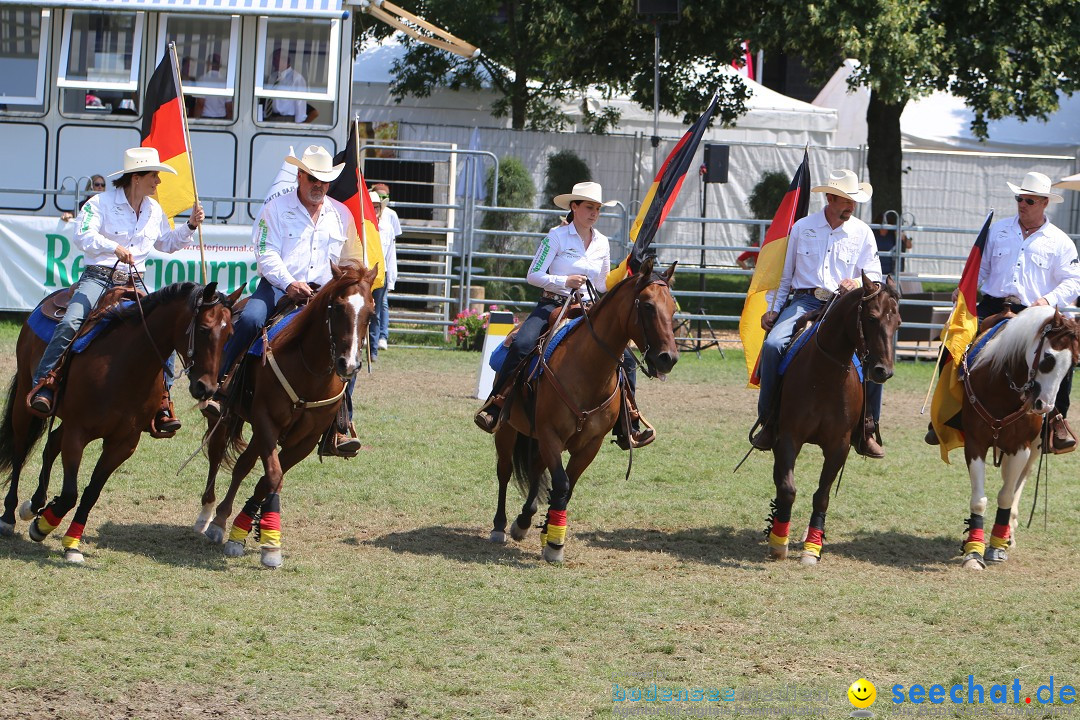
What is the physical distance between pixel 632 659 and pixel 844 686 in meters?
0.97

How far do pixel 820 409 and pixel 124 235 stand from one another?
4.52 meters

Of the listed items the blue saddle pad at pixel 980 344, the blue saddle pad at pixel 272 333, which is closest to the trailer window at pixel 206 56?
the blue saddle pad at pixel 272 333

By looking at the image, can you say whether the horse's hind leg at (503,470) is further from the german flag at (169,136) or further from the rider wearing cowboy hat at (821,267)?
the german flag at (169,136)

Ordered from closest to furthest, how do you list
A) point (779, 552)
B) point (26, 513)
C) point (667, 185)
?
point (26, 513) → point (779, 552) → point (667, 185)

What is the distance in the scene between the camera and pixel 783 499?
834 cm

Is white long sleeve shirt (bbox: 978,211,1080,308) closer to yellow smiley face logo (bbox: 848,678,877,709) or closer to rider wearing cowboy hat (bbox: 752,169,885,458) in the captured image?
rider wearing cowboy hat (bbox: 752,169,885,458)

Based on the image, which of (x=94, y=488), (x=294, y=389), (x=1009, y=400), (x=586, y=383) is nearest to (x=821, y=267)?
(x=1009, y=400)

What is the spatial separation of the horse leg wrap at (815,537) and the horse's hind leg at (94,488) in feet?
13.9

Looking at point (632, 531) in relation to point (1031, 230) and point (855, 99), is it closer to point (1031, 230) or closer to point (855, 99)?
point (1031, 230)

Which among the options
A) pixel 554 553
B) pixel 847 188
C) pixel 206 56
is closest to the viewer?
pixel 554 553

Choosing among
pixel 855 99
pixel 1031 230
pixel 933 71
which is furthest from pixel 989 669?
pixel 855 99

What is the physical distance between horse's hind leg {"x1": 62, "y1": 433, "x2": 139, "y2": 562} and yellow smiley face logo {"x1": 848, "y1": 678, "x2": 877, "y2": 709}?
434cm

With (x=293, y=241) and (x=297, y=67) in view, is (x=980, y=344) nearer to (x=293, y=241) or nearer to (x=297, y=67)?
(x=293, y=241)

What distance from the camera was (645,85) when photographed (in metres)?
22.6
